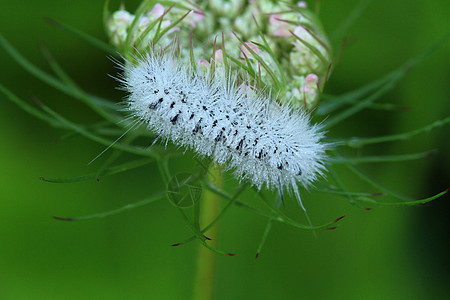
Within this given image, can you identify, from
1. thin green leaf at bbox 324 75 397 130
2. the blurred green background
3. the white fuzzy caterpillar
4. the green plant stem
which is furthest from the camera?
the blurred green background

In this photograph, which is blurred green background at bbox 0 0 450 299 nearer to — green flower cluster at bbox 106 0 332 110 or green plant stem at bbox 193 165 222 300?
green plant stem at bbox 193 165 222 300

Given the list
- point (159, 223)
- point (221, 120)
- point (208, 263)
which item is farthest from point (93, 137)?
point (159, 223)

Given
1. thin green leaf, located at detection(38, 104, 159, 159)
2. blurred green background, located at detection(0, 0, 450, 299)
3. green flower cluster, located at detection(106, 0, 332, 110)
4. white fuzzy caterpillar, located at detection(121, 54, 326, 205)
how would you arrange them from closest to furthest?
white fuzzy caterpillar, located at detection(121, 54, 326, 205), green flower cluster, located at detection(106, 0, 332, 110), thin green leaf, located at detection(38, 104, 159, 159), blurred green background, located at detection(0, 0, 450, 299)

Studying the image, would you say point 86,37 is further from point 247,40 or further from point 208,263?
point 208,263

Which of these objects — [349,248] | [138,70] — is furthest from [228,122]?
[349,248]

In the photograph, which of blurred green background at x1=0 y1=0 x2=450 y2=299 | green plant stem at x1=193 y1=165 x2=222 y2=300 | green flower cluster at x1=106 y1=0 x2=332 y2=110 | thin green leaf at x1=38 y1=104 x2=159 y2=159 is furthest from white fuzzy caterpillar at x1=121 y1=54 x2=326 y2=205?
blurred green background at x1=0 y1=0 x2=450 y2=299

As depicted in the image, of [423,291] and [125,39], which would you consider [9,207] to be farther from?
[423,291]
